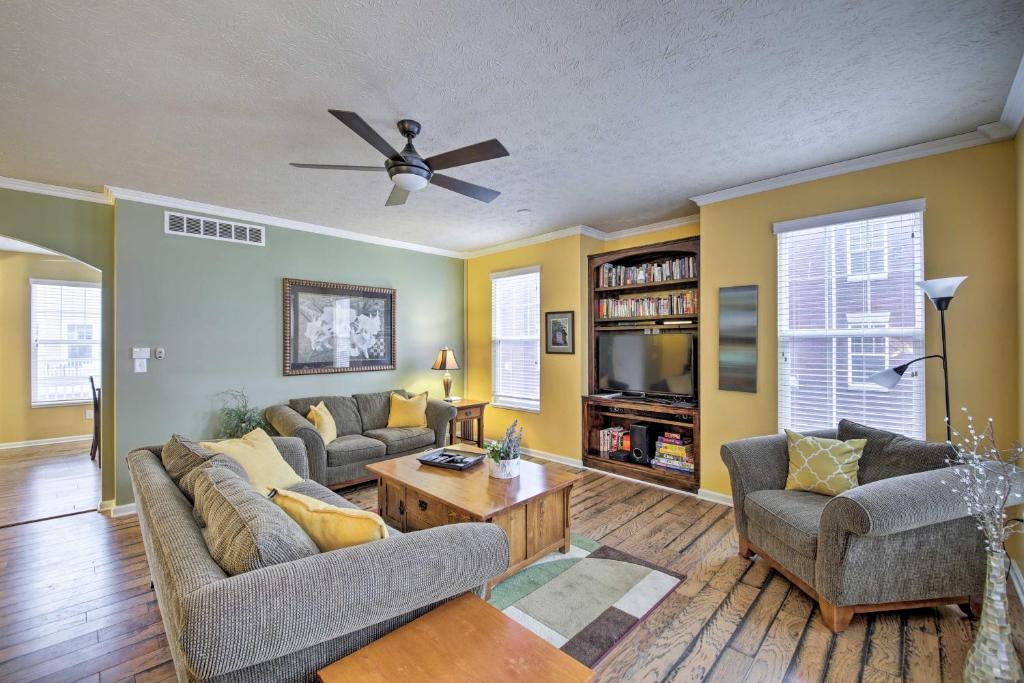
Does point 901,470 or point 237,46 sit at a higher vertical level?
point 237,46

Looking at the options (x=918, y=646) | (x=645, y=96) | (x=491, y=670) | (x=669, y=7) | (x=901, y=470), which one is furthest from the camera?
(x=901, y=470)

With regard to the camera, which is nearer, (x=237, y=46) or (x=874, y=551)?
(x=237, y=46)

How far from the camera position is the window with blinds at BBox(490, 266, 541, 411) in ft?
17.5

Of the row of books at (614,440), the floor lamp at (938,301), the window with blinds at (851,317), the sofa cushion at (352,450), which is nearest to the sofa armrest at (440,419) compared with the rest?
the sofa cushion at (352,450)

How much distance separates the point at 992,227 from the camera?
8.60 feet

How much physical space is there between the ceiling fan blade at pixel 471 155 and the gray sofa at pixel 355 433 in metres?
2.58

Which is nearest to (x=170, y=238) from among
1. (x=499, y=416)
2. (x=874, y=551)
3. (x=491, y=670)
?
(x=499, y=416)

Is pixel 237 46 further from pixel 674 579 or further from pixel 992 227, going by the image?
pixel 992 227

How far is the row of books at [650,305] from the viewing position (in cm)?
423

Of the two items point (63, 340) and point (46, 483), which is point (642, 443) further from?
point (63, 340)

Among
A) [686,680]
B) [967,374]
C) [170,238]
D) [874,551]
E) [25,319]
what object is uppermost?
[170,238]

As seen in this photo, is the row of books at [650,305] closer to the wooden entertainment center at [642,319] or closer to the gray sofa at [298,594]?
the wooden entertainment center at [642,319]

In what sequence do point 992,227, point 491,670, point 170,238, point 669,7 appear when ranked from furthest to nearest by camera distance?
point 170,238
point 992,227
point 669,7
point 491,670

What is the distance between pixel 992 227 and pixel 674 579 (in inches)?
112
